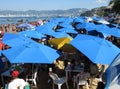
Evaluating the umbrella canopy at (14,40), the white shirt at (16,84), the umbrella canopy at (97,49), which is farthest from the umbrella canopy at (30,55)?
the umbrella canopy at (14,40)

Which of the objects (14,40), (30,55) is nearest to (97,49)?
(30,55)

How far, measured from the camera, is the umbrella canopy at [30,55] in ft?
29.3

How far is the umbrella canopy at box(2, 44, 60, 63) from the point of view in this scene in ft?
29.3

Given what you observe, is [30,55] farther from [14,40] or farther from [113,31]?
[113,31]

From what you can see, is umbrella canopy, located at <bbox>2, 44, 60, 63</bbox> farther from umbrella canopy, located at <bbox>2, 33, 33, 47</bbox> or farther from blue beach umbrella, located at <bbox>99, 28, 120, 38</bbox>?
blue beach umbrella, located at <bbox>99, 28, 120, 38</bbox>

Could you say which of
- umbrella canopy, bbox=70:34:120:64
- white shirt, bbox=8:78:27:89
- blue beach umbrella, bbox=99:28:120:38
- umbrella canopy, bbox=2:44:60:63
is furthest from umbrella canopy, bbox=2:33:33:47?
blue beach umbrella, bbox=99:28:120:38

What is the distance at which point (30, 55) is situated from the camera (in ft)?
30.1

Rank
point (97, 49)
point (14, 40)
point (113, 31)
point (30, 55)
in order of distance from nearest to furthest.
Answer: point (30, 55), point (97, 49), point (14, 40), point (113, 31)

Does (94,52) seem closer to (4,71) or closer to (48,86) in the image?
(48,86)

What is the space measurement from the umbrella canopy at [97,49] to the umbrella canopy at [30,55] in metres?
1.03

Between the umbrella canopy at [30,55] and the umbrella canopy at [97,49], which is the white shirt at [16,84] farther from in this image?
the umbrella canopy at [97,49]

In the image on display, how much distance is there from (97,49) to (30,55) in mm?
2155

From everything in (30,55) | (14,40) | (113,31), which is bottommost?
(113,31)

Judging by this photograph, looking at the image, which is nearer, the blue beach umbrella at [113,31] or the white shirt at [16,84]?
the white shirt at [16,84]
